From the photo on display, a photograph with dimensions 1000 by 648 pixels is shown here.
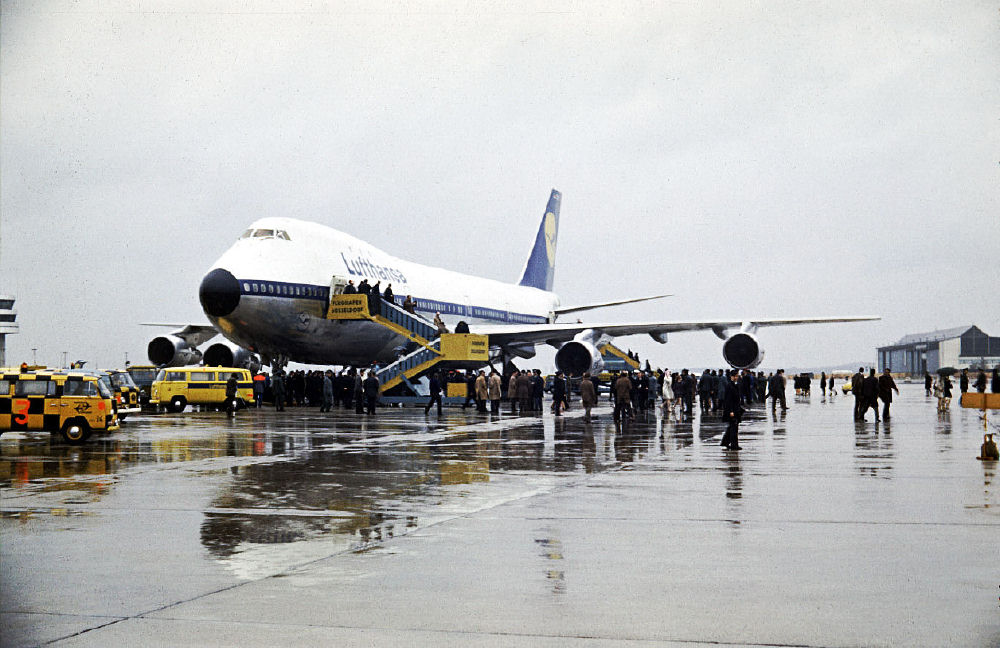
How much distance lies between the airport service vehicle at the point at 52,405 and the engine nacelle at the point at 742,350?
2215 cm

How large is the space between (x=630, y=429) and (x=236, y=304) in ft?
41.9

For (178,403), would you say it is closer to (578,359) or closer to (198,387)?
(198,387)

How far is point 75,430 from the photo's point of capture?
19.5 m

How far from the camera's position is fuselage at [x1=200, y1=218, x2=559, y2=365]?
3041 cm

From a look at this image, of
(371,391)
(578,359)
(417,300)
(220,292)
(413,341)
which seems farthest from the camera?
(417,300)

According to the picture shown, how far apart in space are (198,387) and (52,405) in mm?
13833

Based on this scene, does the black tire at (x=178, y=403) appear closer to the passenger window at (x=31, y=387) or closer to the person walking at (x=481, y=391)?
the person walking at (x=481, y=391)

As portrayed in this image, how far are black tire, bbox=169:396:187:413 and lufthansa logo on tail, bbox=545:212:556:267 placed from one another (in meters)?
28.6

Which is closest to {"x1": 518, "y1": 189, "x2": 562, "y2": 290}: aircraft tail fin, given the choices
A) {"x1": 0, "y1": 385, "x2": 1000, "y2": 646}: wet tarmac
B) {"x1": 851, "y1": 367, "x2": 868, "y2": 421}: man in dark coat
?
{"x1": 851, "y1": 367, "x2": 868, "y2": 421}: man in dark coat

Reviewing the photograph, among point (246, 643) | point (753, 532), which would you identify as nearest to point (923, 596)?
point (753, 532)

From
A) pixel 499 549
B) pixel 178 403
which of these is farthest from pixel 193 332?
pixel 499 549

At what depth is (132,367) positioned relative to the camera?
155 feet

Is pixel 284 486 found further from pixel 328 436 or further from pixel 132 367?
pixel 132 367

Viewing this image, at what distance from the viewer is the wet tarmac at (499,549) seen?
5711mm
